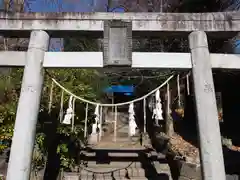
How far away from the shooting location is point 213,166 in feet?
13.0

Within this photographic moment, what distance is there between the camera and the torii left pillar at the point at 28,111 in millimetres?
3998

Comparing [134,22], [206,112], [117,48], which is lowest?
[206,112]

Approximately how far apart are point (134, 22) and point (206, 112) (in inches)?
87.1

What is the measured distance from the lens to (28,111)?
4.20 meters

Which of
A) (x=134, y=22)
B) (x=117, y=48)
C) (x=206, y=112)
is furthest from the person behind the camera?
(x=134, y=22)

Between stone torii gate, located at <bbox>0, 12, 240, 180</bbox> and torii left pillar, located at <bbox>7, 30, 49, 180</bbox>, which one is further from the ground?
stone torii gate, located at <bbox>0, 12, 240, 180</bbox>

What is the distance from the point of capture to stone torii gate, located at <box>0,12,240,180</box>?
429 centimetres

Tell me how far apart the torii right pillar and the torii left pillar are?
117 inches

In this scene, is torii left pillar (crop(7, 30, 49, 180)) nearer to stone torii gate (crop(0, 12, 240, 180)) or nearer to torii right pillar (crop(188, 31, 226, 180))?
stone torii gate (crop(0, 12, 240, 180))

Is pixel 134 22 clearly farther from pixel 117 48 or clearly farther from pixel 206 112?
pixel 206 112

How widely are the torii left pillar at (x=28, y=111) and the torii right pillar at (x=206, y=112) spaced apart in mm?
2966

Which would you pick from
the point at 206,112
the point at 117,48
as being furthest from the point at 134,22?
the point at 206,112

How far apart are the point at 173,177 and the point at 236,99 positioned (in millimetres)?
5708

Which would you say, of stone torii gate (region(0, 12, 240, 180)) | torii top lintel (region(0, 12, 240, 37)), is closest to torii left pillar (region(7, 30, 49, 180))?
stone torii gate (region(0, 12, 240, 180))
